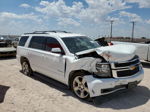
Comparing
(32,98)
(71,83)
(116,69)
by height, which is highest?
(116,69)

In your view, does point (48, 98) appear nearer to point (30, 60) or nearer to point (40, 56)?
point (40, 56)

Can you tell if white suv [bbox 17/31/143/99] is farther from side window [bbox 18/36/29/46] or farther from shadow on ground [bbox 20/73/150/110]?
side window [bbox 18/36/29/46]

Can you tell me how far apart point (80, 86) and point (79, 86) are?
0.04 meters

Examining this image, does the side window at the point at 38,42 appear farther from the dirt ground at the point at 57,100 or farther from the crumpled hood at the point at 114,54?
the crumpled hood at the point at 114,54

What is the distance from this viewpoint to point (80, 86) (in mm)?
4531

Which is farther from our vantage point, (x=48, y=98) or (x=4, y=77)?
(x=4, y=77)

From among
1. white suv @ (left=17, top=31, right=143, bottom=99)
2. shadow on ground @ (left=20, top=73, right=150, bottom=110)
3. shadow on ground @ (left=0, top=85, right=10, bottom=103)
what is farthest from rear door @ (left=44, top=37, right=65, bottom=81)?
shadow on ground @ (left=0, top=85, right=10, bottom=103)

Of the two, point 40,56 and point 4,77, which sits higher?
point 40,56

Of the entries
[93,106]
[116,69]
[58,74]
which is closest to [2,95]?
[58,74]

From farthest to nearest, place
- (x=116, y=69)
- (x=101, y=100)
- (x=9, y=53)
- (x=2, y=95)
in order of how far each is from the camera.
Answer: (x=9, y=53) < (x=2, y=95) < (x=101, y=100) < (x=116, y=69)

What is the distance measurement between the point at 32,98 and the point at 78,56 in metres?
1.68

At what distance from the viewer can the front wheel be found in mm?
4402

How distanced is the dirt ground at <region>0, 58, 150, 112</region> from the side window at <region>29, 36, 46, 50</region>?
3.99 feet

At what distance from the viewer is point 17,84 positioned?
5961 millimetres
